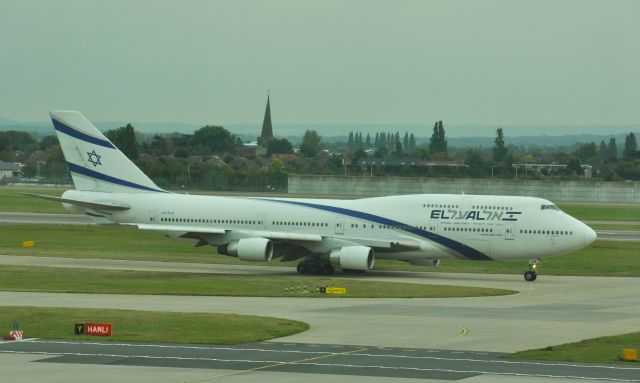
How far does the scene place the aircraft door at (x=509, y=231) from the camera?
2279 inches

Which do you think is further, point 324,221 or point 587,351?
point 324,221

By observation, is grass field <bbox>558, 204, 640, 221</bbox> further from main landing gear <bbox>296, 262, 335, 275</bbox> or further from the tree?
the tree

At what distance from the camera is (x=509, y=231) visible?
5794 cm

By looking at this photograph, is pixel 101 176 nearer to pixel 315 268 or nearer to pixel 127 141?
pixel 315 268

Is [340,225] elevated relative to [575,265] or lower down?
elevated

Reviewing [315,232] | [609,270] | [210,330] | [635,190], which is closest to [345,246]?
[315,232]

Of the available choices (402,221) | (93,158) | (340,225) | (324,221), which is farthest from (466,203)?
(93,158)

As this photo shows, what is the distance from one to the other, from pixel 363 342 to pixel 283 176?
397ft

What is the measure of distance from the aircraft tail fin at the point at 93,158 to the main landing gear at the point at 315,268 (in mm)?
10314

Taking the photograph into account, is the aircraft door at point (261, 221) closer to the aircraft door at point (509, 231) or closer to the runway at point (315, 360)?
the aircraft door at point (509, 231)

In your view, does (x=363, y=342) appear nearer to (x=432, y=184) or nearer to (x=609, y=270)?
(x=609, y=270)

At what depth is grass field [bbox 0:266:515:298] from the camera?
49438 mm

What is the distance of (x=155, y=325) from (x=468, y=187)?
3884 inches

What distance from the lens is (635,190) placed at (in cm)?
13675
